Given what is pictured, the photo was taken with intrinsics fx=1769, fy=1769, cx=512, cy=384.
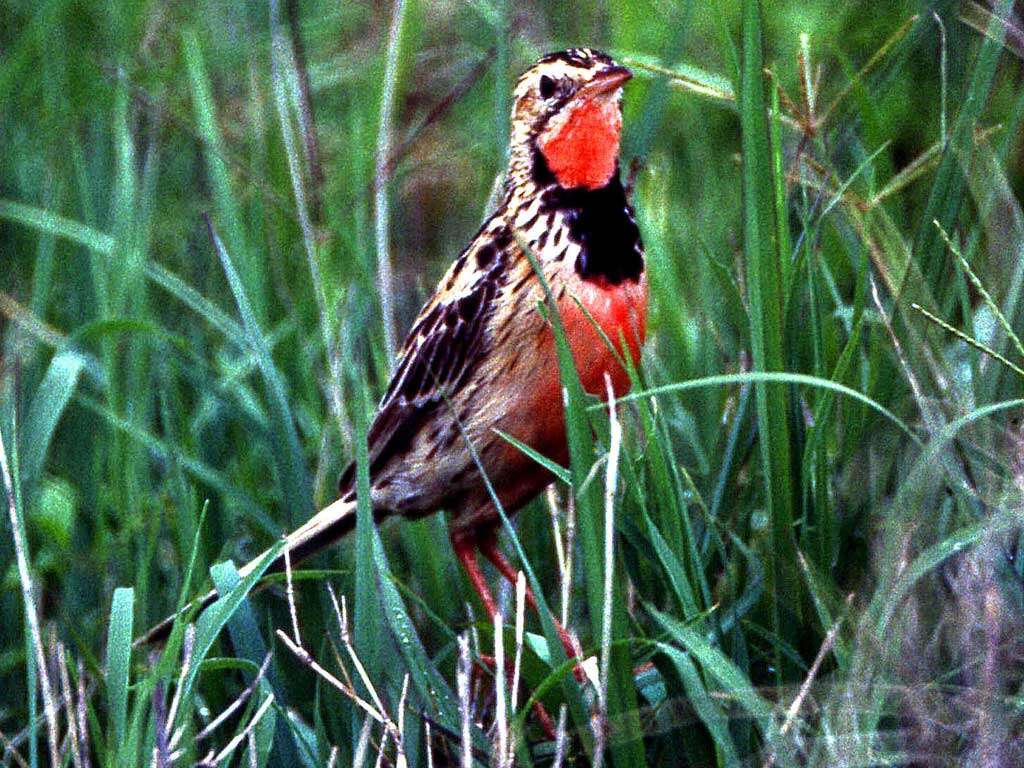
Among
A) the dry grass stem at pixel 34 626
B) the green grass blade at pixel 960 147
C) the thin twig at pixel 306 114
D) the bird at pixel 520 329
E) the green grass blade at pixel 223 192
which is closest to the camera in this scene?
the dry grass stem at pixel 34 626

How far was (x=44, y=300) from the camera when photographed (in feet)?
15.1

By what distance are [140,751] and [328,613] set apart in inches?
23.6

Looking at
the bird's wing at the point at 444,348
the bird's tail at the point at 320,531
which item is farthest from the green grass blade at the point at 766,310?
the bird's tail at the point at 320,531

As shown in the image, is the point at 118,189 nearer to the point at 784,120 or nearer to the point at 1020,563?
the point at 784,120

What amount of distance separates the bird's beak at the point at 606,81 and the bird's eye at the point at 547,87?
100 millimetres

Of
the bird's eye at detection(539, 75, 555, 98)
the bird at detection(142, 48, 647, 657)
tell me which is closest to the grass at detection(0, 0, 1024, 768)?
the bird at detection(142, 48, 647, 657)

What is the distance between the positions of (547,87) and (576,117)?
0.39 feet

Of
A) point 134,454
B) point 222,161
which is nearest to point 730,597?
point 134,454

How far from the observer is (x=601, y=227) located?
3543 mm

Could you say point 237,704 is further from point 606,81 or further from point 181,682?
point 606,81

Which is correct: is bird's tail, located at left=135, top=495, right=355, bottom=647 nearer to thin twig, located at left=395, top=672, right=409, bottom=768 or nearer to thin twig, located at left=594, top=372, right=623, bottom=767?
thin twig, located at left=395, top=672, right=409, bottom=768

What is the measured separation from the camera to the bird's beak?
351 centimetres

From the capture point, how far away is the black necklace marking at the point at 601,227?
350cm

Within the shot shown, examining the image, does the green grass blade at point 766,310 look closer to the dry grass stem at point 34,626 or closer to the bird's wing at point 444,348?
the bird's wing at point 444,348
